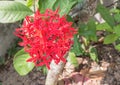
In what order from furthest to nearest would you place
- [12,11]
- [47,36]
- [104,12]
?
[104,12]
[12,11]
[47,36]

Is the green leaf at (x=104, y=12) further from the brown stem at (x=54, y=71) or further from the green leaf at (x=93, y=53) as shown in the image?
the green leaf at (x=93, y=53)

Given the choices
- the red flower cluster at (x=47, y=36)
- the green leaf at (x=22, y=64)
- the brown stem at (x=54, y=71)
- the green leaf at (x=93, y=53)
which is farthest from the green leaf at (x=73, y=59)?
the red flower cluster at (x=47, y=36)

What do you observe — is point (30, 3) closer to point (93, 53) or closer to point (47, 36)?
point (47, 36)

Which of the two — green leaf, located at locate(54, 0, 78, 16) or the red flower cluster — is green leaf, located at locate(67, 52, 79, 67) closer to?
green leaf, located at locate(54, 0, 78, 16)

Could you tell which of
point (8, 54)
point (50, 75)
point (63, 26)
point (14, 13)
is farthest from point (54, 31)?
point (8, 54)

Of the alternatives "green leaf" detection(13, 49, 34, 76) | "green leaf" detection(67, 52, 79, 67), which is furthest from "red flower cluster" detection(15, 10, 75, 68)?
"green leaf" detection(67, 52, 79, 67)

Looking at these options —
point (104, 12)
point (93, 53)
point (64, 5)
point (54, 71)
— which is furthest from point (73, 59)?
point (64, 5)
